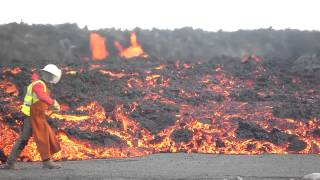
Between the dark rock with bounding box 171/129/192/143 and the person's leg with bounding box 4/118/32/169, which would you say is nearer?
the person's leg with bounding box 4/118/32/169

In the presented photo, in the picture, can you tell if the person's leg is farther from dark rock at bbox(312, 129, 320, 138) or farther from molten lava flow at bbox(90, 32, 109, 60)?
molten lava flow at bbox(90, 32, 109, 60)

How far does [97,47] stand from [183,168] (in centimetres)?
1276

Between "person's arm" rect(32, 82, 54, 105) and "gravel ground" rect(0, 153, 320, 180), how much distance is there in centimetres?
119

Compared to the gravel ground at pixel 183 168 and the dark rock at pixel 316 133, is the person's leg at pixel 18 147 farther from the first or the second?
the dark rock at pixel 316 133

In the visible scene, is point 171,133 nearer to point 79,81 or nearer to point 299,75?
point 79,81

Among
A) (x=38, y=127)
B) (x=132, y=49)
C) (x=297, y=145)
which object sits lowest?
(x=297, y=145)

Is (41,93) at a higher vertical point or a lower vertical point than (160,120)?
higher

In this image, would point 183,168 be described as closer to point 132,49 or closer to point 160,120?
point 160,120

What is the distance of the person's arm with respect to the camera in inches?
345

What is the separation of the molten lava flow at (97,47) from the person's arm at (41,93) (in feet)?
39.1

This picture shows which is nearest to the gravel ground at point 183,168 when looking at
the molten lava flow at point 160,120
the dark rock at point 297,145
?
the dark rock at point 297,145

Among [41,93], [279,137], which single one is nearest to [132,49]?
[279,137]

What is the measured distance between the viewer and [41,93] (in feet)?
28.9

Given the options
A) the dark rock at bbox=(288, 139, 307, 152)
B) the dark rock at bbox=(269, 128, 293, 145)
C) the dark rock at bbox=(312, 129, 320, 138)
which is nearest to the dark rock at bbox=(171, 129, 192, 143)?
the dark rock at bbox=(269, 128, 293, 145)
